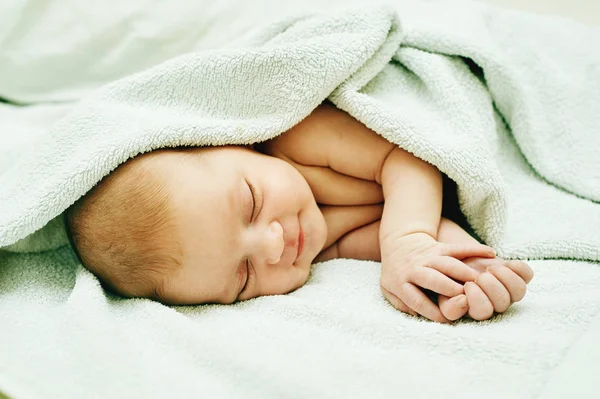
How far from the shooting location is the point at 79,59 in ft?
4.00

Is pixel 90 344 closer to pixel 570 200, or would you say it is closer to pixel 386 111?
pixel 386 111

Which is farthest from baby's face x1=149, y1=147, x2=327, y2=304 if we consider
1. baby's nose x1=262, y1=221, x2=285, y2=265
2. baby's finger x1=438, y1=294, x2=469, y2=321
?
Result: baby's finger x1=438, y1=294, x2=469, y2=321

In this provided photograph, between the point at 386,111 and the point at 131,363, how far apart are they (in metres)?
0.52

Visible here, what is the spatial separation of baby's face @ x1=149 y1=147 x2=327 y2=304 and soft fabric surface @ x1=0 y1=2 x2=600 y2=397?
4cm

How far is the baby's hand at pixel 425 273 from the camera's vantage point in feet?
2.32

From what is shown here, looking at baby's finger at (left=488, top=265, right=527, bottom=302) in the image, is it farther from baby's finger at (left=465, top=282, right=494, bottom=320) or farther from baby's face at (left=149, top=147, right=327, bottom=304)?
baby's face at (left=149, top=147, right=327, bottom=304)

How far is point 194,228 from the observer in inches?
30.0

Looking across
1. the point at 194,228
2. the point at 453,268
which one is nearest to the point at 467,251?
the point at 453,268

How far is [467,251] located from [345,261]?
227 millimetres

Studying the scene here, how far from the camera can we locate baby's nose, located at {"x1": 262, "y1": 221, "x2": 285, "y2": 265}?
795mm

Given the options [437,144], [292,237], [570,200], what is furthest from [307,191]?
[570,200]

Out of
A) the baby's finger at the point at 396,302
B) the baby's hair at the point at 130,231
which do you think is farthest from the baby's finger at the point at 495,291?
the baby's hair at the point at 130,231

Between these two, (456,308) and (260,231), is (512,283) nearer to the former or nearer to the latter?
(456,308)

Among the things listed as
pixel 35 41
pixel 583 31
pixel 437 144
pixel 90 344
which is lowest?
pixel 90 344
